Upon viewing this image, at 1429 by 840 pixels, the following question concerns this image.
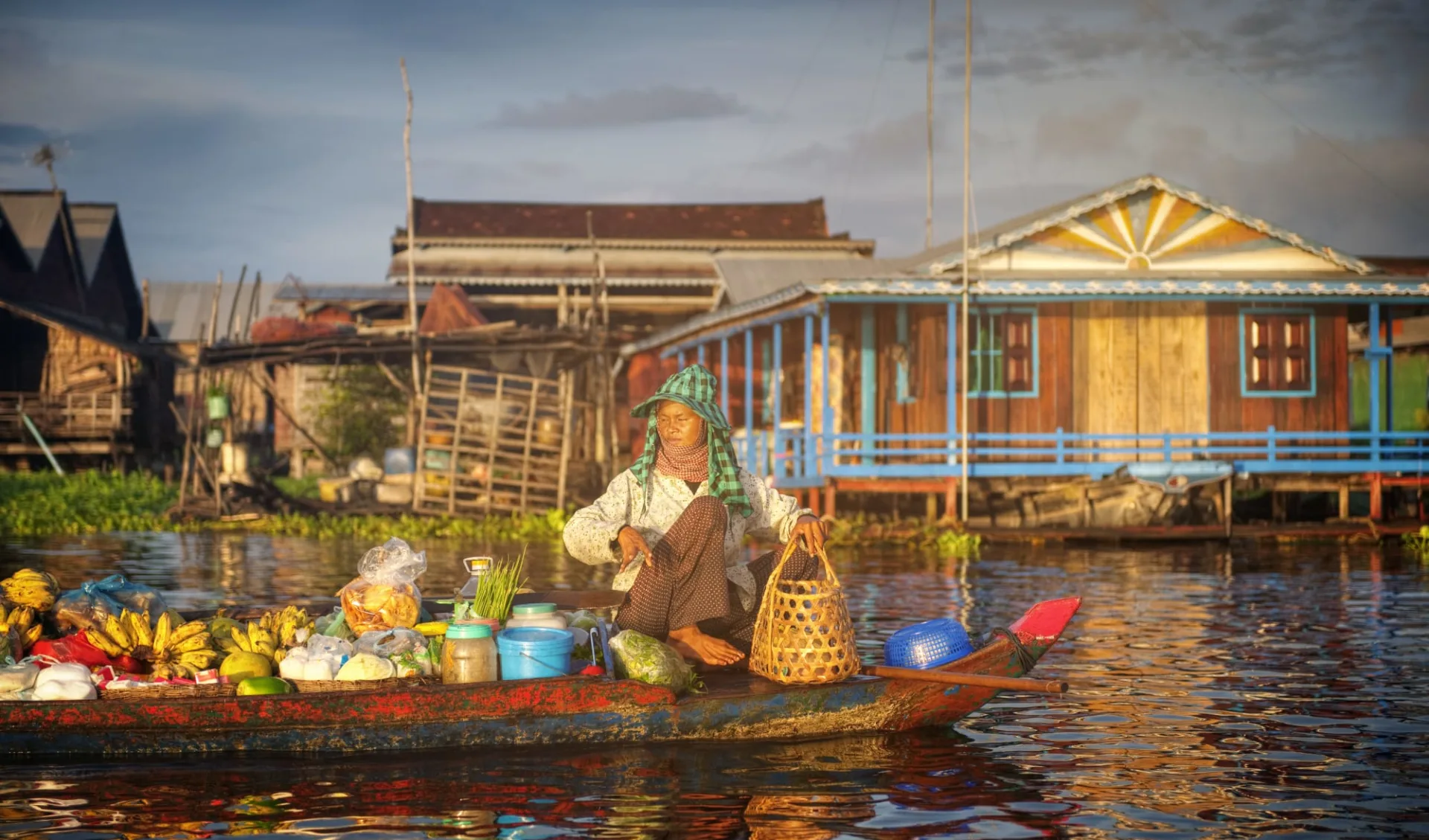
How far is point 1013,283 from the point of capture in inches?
754

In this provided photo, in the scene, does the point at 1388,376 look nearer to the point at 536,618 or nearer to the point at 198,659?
the point at 536,618

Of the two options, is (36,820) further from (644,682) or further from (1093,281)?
(1093,281)

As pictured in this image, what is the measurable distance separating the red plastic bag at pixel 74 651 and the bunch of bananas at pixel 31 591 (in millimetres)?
319

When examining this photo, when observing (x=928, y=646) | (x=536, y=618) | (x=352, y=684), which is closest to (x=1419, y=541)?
(x=928, y=646)

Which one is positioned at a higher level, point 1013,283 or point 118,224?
point 118,224

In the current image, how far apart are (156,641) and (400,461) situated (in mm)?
15796

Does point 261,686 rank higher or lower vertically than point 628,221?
lower

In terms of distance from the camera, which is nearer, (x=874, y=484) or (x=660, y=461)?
(x=660, y=461)

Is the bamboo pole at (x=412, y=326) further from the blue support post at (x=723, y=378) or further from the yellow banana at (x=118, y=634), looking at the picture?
the yellow banana at (x=118, y=634)

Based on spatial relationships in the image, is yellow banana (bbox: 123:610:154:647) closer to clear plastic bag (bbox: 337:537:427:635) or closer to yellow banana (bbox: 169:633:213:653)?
yellow banana (bbox: 169:633:213:653)

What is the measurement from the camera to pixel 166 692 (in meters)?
6.57

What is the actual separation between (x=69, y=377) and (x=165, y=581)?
Result: 2034 cm

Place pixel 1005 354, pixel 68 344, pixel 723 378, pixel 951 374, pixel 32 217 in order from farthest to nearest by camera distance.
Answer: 1. pixel 32 217
2. pixel 68 344
3. pixel 723 378
4. pixel 1005 354
5. pixel 951 374

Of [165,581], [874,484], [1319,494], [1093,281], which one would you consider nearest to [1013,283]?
[1093,281]
